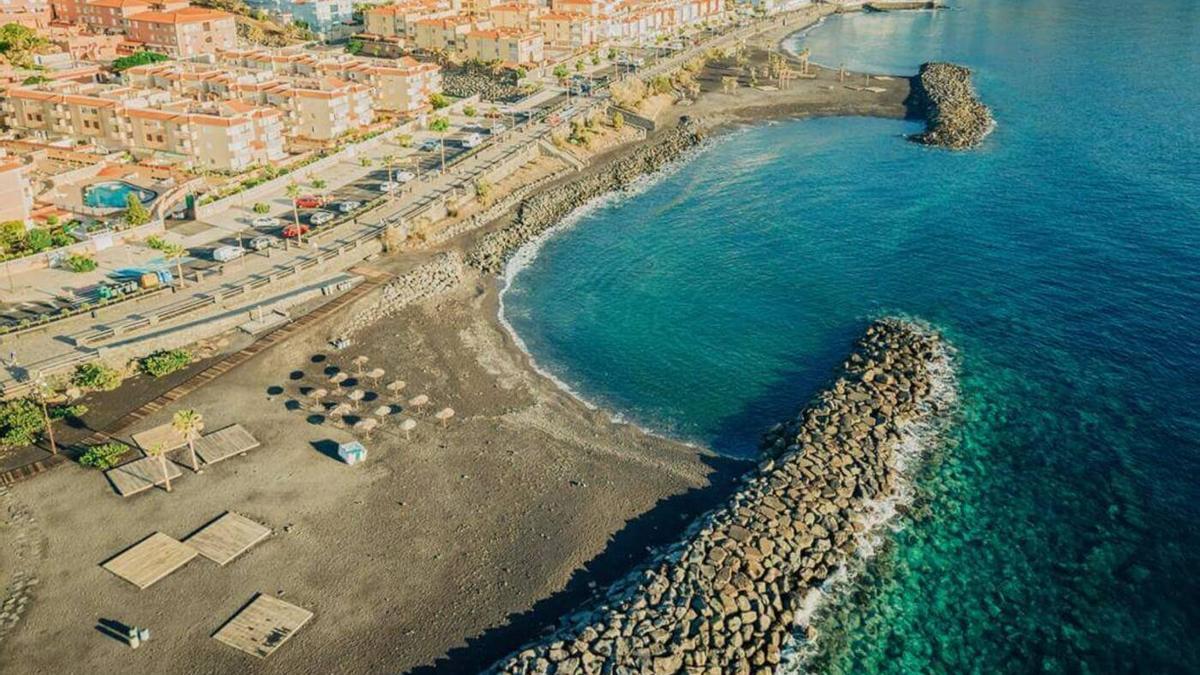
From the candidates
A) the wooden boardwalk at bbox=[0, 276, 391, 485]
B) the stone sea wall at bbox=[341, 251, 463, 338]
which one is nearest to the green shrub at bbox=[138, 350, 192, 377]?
the wooden boardwalk at bbox=[0, 276, 391, 485]

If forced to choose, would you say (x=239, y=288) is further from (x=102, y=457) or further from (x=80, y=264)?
(x=102, y=457)

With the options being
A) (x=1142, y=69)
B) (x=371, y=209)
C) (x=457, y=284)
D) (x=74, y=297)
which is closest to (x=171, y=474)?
(x=74, y=297)

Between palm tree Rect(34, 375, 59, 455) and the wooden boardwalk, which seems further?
palm tree Rect(34, 375, 59, 455)

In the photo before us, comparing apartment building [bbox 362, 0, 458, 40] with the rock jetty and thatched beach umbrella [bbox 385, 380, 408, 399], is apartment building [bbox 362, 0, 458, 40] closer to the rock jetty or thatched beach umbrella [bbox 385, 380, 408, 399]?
the rock jetty

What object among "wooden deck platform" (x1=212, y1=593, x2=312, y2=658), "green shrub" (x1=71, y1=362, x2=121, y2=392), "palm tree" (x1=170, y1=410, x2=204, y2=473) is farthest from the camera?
"green shrub" (x1=71, y1=362, x2=121, y2=392)

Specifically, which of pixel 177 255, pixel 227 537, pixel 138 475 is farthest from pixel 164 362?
pixel 227 537

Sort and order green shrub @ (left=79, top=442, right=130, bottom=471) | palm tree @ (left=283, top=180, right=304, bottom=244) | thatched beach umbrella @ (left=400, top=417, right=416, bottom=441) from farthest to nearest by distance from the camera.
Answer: palm tree @ (left=283, top=180, right=304, bottom=244)
thatched beach umbrella @ (left=400, top=417, right=416, bottom=441)
green shrub @ (left=79, top=442, right=130, bottom=471)

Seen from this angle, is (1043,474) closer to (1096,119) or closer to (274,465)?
(274,465)
